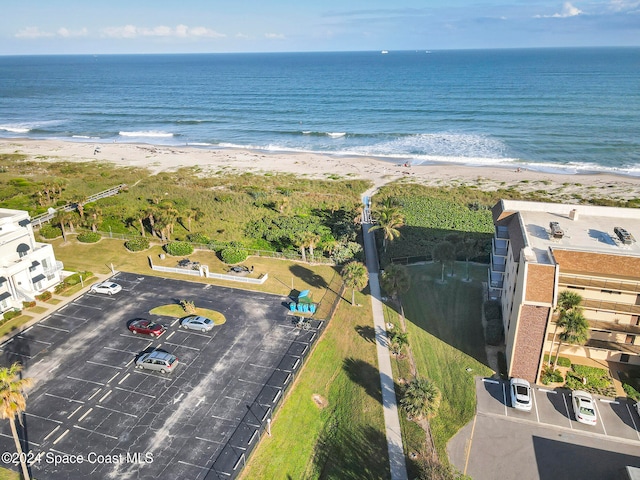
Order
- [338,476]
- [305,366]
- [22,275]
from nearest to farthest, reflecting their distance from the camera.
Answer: [338,476] → [305,366] → [22,275]

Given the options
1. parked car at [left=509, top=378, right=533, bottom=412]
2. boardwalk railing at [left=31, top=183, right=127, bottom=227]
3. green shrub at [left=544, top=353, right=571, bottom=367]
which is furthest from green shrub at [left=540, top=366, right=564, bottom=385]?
boardwalk railing at [left=31, top=183, right=127, bottom=227]

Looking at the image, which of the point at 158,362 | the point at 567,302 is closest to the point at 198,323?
the point at 158,362

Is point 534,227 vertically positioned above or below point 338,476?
above

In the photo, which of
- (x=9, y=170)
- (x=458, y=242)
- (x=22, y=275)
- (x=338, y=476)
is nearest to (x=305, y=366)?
(x=338, y=476)

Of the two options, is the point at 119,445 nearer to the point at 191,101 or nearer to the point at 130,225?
the point at 130,225

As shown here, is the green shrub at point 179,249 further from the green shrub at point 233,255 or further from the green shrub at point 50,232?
the green shrub at point 50,232

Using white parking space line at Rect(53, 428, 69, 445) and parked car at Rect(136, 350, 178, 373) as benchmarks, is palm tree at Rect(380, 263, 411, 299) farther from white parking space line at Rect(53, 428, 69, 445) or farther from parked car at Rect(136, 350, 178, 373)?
white parking space line at Rect(53, 428, 69, 445)

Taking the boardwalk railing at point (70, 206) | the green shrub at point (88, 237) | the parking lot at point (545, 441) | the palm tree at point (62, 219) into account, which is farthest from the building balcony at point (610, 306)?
the boardwalk railing at point (70, 206)
